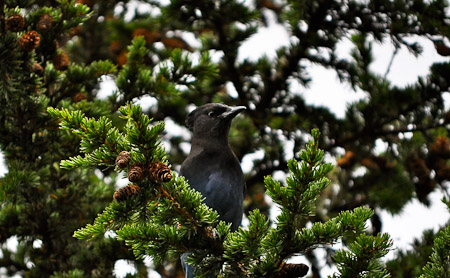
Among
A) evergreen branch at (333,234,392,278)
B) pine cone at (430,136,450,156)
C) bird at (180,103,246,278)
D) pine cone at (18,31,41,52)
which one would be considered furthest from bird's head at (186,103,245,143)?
evergreen branch at (333,234,392,278)

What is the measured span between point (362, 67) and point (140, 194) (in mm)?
2446

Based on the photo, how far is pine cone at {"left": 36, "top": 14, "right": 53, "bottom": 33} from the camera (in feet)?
10.4

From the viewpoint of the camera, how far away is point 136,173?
201 centimetres

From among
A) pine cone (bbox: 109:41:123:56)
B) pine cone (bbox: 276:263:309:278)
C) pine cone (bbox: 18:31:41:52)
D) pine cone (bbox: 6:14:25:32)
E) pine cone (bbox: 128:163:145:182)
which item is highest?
pine cone (bbox: 128:163:145:182)

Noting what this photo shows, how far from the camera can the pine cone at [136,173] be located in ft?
6.58

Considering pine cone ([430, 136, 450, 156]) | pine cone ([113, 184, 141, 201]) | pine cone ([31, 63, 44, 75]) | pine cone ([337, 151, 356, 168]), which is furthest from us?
pine cone ([337, 151, 356, 168])

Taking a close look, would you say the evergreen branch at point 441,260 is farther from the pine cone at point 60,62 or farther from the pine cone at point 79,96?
the pine cone at point 60,62

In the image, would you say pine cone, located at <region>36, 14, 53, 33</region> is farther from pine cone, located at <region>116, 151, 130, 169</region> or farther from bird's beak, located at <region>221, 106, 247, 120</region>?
pine cone, located at <region>116, 151, 130, 169</region>

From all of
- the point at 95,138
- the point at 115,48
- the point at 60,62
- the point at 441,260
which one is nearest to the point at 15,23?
the point at 60,62

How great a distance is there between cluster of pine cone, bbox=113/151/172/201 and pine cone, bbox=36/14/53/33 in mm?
1439

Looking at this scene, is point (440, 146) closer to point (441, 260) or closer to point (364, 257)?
point (441, 260)

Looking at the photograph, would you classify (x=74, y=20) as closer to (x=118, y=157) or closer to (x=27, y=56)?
(x=27, y=56)

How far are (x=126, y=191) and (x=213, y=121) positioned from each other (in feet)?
→ 6.24

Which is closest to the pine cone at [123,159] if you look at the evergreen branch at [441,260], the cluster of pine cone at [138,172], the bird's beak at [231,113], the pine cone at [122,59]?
the cluster of pine cone at [138,172]
